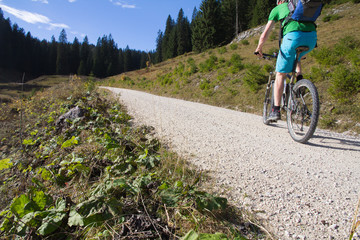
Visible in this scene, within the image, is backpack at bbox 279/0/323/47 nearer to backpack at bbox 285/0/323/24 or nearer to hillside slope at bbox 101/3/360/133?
backpack at bbox 285/0/323/24

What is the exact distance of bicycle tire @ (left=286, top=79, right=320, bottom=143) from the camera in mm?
2478

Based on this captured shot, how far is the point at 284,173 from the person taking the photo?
1772mm

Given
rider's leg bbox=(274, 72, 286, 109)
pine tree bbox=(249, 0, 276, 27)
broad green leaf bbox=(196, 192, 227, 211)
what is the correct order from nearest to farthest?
broad green leaf bbox=(196, 192, 227, 211) < rider's leg bbox=(274, 72, 286, 109) < pine tree bbox=(249, 0, 276, 27)

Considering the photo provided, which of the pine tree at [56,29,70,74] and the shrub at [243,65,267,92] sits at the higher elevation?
the pine tree at [56,29,70,74]

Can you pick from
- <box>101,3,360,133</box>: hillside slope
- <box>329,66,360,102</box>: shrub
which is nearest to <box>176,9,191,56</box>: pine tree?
<box>101,3,360,133</box>: hillside slope

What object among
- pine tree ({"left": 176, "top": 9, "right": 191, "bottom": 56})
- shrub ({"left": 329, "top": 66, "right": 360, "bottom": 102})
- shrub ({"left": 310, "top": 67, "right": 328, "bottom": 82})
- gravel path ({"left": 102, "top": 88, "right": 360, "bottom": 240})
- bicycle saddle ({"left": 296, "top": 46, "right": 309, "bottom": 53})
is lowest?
gravel path ({"left": 102, "top": 88, "right": 360, "bottom": 240})

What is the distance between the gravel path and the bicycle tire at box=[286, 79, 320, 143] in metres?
0.15

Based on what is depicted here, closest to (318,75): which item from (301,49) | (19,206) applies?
(301,49)

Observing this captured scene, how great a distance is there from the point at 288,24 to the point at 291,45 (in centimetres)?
31

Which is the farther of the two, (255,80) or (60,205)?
(255,80)

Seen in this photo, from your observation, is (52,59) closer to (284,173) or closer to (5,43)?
(5,43)

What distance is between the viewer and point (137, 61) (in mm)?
90062

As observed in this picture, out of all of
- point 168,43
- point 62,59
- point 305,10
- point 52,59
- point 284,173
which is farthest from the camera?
point 52,59

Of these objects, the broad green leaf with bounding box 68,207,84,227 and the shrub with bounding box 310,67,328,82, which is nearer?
the broad green leaf with bounding box 68,207,84,227
